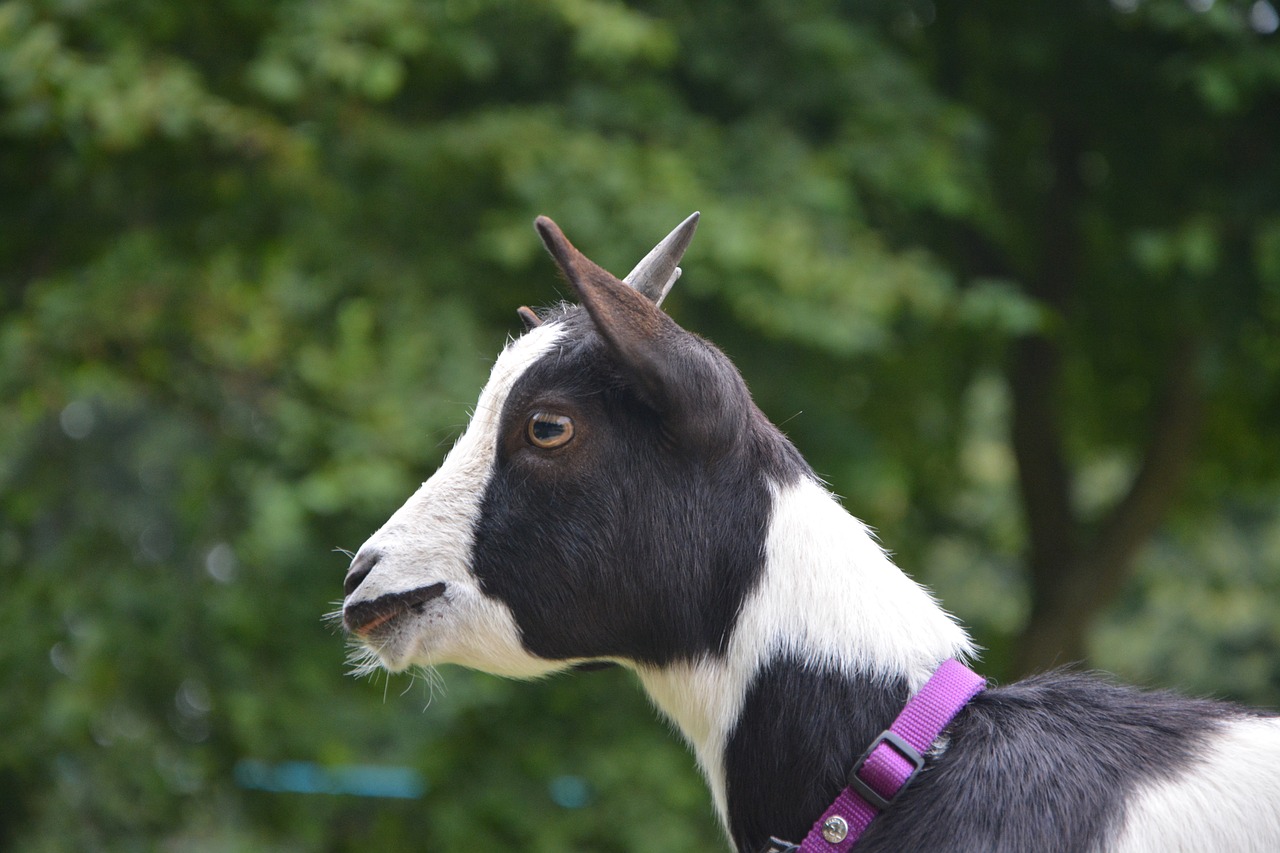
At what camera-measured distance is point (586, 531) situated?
2600 mm

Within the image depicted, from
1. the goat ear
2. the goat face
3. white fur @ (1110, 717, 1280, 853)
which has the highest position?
the goat ear

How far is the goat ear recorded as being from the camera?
237 cm

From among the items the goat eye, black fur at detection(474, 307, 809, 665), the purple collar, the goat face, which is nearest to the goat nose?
the goat face

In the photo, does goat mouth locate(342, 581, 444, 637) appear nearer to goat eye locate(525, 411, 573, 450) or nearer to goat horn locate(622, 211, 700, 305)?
goat eye locate(525, 411, 573, 450)

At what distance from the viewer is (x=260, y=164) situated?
6.46 m

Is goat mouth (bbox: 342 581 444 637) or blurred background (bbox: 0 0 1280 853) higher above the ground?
goat mouth (bbox: 342 581 444 637)

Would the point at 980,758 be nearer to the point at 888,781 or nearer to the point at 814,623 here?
the point at 888,781

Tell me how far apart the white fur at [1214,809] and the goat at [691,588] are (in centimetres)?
13

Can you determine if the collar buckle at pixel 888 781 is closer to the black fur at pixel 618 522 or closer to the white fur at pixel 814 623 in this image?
the white fur at pixel 814 623

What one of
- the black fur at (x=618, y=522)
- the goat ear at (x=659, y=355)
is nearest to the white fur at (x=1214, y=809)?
the black fur at (x=618, y=522)

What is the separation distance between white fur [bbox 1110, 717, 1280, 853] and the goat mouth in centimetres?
145

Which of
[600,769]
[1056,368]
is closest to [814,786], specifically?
[600,769]

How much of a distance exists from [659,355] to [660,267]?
0.41 meters

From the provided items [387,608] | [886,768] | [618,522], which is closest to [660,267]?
[618,522]
